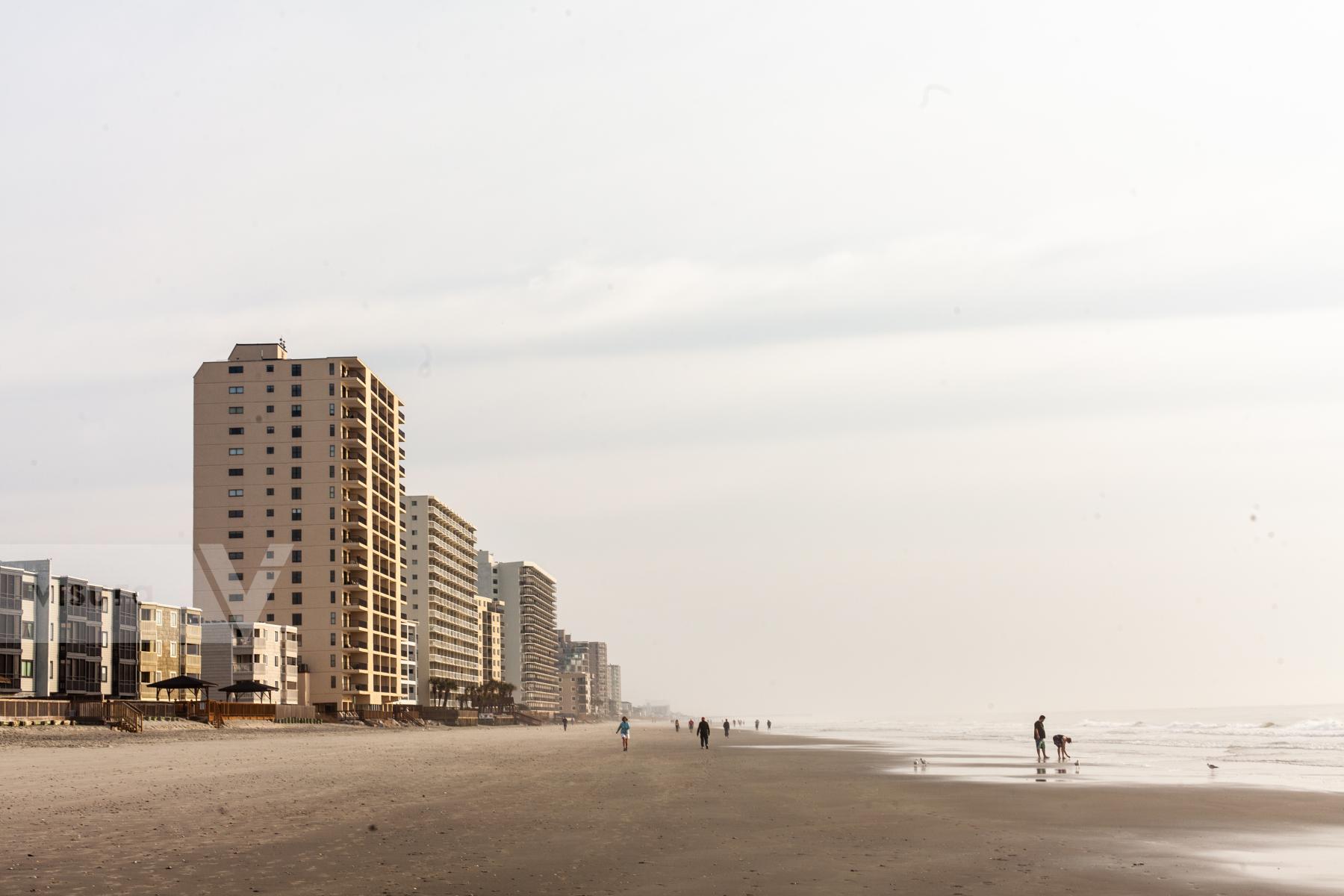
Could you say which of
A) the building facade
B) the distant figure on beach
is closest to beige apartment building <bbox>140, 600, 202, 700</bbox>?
the building facade

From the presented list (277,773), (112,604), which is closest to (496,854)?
(277,773)

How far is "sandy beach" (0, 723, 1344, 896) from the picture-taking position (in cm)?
1530

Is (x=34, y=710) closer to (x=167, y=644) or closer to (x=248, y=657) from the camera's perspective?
(x=167, y=644)

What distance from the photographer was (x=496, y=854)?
57.7 ft

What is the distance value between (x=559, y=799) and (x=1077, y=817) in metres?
11.5

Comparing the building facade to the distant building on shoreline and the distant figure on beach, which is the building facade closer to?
the distant building on shoreline

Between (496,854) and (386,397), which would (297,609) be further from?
(496,854)

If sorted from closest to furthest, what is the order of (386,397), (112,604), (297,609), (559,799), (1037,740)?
(559,799)
(1037,740)
(112,604)
(297,609)
(386,397)

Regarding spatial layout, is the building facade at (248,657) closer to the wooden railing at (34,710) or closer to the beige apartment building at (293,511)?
the beige apartment building at (293,511)

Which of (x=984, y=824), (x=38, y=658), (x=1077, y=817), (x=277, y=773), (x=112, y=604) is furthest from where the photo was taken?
A: (x=112, y=604)

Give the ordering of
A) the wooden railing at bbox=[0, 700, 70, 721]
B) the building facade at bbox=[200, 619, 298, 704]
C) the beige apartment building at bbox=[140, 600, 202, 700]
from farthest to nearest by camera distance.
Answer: the building facade at bbox=[200, 619, 298, 704] < the beige apartment building at bbox=[140, 600, 202, 700] < the wooden railing at bbox=[0, 700, 70, 721]

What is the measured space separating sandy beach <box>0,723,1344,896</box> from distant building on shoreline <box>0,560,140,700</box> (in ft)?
183

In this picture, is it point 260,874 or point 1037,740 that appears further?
point 1037,740

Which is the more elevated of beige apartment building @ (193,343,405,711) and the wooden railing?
beige apartment building @ (193,343,405,711)
